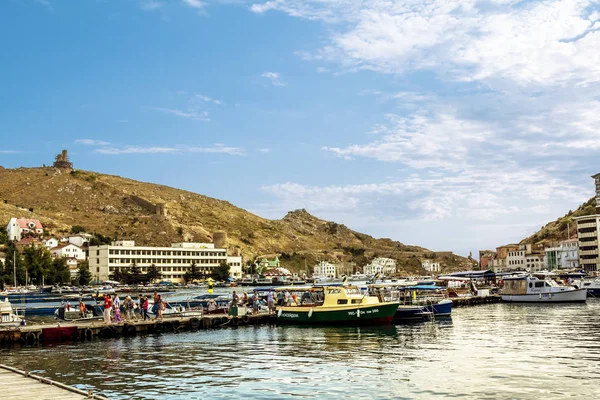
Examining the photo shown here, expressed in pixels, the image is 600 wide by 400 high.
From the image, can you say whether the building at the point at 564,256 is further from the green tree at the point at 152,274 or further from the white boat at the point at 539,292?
the green tree at the point at 152,274

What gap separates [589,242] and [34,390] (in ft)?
591

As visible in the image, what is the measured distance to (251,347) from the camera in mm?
41344

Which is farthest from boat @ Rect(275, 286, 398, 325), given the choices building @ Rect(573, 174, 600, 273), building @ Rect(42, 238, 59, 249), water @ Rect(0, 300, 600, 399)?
building @ Rect(42, 238, 59, 249)

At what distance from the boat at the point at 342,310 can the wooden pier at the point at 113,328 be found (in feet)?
14.2

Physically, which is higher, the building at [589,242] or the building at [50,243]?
the building at [50,243]

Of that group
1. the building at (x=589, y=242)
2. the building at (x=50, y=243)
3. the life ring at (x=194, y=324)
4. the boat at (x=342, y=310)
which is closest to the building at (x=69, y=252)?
the building at (x=50, y=243)

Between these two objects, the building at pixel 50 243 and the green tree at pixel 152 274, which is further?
the building at pixel 50 243

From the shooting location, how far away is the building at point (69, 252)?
18325 centimetres

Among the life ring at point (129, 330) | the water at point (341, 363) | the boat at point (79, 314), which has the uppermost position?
the boat at point (79, 314)

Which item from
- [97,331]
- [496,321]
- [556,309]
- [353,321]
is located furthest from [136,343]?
[556,309]

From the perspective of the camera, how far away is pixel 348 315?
51.8 m

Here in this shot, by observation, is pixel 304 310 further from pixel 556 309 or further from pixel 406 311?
pixel 556 309

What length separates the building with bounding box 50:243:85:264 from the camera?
183250 millimetres

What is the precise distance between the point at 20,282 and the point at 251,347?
129 meters
